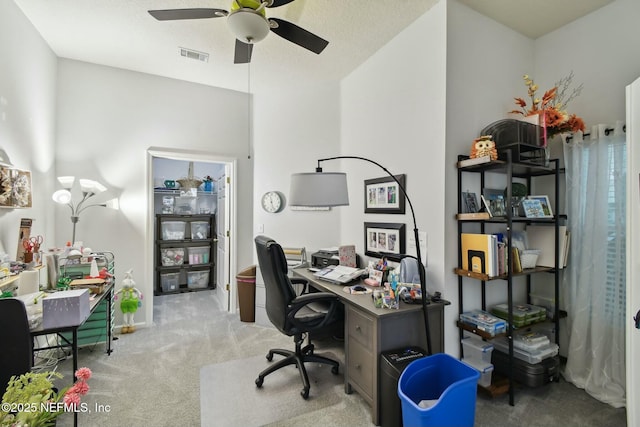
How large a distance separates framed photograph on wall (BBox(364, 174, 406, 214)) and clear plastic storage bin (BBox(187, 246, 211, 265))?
3.37 meters

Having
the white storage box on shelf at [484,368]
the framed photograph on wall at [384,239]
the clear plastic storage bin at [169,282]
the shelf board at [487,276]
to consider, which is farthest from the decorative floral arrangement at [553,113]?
the clear plastic storage bin at [169,282]

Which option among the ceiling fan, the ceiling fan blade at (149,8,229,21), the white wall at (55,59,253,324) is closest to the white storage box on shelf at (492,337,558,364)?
the ceiling fan

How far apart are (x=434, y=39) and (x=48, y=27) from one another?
325cm

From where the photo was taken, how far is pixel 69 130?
3098 millimetres

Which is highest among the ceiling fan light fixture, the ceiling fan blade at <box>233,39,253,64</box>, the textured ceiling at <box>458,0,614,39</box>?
the textured ceiling at <box>458,0,614,39</box>

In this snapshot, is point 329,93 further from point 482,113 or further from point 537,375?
point 537,375

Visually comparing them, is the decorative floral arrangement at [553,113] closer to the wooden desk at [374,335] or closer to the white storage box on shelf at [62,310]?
the wooden desk at [374,335]

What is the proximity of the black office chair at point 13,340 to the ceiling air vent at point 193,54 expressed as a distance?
2488mm

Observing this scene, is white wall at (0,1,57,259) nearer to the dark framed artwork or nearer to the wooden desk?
the dark framed artwork

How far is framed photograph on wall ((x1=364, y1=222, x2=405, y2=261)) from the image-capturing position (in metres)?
2.54

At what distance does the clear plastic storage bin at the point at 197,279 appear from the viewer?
198 inches

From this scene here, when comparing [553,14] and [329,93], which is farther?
[329,93]

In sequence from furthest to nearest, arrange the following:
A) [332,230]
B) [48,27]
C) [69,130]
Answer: [332,230], [69,130], [48,27]

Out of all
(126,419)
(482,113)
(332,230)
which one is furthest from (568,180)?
(126,419)
